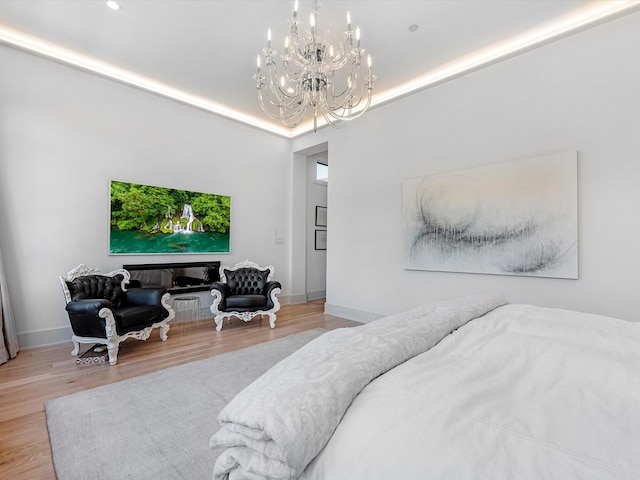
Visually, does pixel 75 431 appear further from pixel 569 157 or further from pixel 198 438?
pixel 569 157

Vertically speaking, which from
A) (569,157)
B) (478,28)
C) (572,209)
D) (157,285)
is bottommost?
(157,285)

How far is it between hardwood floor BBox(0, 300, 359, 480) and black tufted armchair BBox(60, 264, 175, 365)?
0.22m

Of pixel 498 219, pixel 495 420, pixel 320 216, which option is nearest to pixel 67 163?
pixel 320 216

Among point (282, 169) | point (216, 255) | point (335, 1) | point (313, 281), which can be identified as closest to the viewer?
point (335, 1)

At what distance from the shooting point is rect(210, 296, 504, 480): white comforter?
30.2 inches

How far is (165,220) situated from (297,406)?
4736mm

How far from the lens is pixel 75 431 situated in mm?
2076

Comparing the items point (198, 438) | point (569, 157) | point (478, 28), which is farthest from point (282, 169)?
point (198, 438)

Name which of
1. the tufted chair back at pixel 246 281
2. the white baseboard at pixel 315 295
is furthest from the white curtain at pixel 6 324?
the white baseboard at pixel 315 295

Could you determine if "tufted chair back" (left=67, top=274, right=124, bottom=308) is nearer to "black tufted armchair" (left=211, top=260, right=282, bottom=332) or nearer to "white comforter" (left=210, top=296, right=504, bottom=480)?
"black tufted armchair" (left=211, top=260, right=282, bottom=332)

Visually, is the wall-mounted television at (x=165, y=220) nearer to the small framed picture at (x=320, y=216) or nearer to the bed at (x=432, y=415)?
the small framed picture at (x=320, y=216)

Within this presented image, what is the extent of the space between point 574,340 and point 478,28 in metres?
3.42

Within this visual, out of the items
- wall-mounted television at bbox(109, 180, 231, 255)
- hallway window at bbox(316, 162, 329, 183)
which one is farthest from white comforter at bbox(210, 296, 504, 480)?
hallway window at bbox(316, 162, 329, 183)

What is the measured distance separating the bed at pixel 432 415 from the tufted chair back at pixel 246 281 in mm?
4078
